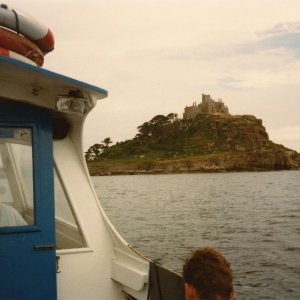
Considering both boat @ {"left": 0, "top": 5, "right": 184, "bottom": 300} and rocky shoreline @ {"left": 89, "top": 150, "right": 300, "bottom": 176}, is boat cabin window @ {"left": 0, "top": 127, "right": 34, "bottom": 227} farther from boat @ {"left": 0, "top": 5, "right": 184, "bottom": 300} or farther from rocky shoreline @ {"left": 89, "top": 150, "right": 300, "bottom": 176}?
rocky shoreline @ {"left": 89, "top": 150, "right": 300, "bottom": 176}

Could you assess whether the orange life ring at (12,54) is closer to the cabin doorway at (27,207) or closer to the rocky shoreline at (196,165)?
the cabin doorway at (27,207)

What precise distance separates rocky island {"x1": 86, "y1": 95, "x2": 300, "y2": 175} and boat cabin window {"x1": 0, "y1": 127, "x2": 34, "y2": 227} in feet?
582

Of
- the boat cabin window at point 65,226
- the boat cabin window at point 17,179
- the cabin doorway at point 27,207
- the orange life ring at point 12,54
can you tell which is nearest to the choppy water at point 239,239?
the boat cabin window at point 65,226

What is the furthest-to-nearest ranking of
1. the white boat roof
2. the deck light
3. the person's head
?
the deck light → the white boat roof → the person's head

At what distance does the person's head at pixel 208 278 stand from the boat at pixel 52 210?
1.46 metres

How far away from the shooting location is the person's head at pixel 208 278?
2508mm

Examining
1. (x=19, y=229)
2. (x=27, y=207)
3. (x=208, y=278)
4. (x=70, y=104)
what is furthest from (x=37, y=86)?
(x=208, y=278)

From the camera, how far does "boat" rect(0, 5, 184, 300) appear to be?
4504 mm

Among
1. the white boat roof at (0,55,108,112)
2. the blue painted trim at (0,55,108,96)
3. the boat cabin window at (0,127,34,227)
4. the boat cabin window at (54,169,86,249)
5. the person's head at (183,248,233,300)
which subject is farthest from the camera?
the boat cabin window at (54,169,86,249)

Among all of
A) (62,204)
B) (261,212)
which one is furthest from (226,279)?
(261,212)

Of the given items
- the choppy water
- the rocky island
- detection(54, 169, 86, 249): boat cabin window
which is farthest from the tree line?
detection(54, 169, 86, 249): boat cabin window

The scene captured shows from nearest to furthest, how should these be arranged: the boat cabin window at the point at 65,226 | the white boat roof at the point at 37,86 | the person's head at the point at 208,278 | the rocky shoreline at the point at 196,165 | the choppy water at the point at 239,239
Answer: the person's head at the point at 208,278 < the white boat roof at the point at 37,86 < the boat cabin window at the point at 65,226 < the choppy water at the point at 239,239 < the rocky shoreline at the point at 196,165

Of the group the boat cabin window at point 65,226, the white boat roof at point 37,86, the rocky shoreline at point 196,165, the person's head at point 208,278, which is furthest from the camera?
the rocky shoreline at point 196,165

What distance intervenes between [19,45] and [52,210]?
1.58m
